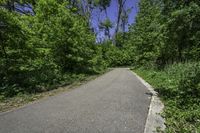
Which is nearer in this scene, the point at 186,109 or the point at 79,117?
the point at 79,117

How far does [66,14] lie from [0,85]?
32.5ft

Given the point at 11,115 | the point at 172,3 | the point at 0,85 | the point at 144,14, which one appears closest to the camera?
the point at 11,115

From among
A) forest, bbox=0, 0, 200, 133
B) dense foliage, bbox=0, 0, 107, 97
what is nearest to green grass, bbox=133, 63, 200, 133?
forest, bbox=0, 0, 200, 133

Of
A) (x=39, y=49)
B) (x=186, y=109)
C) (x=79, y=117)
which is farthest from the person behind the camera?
(x=39, y=49)

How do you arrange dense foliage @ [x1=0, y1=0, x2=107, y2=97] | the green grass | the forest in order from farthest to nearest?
1. dense foliage @ [x1=0, y1=0, x2=107, y2=97]
2. the forest
3. the green grass

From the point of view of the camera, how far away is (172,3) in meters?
9.90

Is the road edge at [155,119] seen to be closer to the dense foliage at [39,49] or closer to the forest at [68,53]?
the forest at [68,53]

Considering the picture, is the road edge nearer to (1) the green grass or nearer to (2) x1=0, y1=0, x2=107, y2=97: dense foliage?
(1) the green grass

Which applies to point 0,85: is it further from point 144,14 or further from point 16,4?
point 144,14

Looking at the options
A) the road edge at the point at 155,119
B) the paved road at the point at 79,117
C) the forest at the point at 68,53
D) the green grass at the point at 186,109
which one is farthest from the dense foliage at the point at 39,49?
the green grass at the point at 186,109

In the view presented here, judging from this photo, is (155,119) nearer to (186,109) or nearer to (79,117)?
(186,109)

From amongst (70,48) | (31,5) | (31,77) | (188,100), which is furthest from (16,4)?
(188,100)

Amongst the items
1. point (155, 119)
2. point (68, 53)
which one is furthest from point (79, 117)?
point (68, 53)

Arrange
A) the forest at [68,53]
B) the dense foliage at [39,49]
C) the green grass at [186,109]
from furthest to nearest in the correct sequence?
the dense foliage at [39,49] → the forest at [68,53] → the green grass at [186,109]
